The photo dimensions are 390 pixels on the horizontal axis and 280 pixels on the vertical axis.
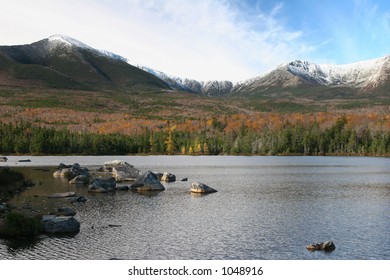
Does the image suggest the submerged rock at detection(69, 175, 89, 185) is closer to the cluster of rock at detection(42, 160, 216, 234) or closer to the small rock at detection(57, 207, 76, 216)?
the cluster of rock at detection(42, 160, 216, 234)

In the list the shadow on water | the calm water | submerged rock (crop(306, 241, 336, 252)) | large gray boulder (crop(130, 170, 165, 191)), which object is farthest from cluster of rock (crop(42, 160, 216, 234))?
submerged rock (crop(306, 241, 336, 252))

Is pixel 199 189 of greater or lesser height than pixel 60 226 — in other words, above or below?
above

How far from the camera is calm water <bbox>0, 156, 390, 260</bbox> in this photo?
120 feet

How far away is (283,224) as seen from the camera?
1863 inches

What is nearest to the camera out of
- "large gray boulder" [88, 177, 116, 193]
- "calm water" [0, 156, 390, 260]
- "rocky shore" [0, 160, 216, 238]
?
"calm water" [0, 156, 390, 260]

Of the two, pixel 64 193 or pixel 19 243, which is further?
pixel 64 193

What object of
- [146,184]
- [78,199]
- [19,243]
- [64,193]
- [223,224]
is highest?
[146,184]

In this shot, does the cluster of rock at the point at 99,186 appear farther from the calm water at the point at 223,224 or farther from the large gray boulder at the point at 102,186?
the calm water at the point at 223,224

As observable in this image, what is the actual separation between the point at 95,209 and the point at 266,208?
22452 mm

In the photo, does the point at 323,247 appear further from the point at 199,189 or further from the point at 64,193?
the point at 64,193

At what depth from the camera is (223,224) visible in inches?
1881

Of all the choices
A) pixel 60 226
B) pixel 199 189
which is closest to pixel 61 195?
pixel 199 189

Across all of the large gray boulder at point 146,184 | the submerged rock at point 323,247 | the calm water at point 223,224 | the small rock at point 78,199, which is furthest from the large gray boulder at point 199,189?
the submerged rock at point 323,247
